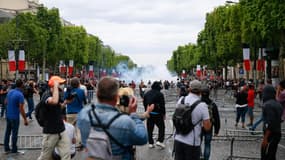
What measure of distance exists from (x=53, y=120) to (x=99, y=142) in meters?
4.31

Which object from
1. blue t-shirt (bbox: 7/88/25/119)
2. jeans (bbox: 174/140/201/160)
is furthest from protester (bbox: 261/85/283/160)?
blue t-shirt (bbox: 7/88/25/119)

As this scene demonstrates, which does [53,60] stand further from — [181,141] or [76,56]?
[181,141]

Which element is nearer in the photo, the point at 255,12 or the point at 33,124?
the point at 33,124

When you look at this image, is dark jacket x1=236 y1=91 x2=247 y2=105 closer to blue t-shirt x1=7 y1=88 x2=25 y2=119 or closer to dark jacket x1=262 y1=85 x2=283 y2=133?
blue t-shirt x1=7 y1=88 x2=25 y2=119

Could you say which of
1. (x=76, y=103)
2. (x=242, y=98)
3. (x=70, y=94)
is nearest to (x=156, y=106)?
(x=76, y=103)

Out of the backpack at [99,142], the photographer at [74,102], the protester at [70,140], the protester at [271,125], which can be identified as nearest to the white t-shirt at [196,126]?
the protester at [70,140]

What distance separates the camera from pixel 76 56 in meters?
102

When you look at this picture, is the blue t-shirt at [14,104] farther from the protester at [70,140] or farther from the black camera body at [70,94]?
the protester at [70,140]

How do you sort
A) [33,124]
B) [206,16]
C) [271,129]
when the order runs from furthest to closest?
[206,16], [33,124], [271,129]

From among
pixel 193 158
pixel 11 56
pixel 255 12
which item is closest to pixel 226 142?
pixel 193 158

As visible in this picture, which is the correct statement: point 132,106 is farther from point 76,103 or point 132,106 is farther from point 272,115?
point 76,103

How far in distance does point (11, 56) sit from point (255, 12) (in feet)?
64.6

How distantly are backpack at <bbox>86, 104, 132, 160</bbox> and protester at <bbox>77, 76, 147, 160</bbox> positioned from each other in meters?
0.03

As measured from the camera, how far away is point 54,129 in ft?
30.0
